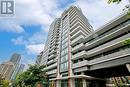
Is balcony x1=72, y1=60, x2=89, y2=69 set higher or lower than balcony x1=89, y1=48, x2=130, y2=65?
lower

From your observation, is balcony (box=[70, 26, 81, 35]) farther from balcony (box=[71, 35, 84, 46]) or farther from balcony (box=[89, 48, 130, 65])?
balcony (box=[89, 48, 130, 65])

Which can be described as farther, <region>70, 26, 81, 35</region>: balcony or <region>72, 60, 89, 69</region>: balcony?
<region>70, 26, 81, 35</region>: balcony

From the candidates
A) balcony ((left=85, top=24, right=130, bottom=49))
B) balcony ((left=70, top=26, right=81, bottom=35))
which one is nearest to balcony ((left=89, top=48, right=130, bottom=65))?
balcony ((left=85, top=24, right=130, bottom=49))

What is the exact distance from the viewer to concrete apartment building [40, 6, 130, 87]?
30.1 metres

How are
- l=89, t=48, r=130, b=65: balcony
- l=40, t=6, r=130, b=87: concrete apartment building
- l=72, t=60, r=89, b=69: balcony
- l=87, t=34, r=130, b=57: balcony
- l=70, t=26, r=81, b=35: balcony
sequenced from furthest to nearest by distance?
1. l=70, t=26, r=81, b=35: balcony
2. l=72, t=60, r=89, b=69: balcony
3. l=40, t=6, r=130, b=87: concrete apartment building
4. l=87, t=34, r=130, b=57: balcony
5. l=89, t=48, r=130, b=65: balcony

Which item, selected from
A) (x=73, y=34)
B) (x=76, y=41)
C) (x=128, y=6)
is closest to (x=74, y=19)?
(x=73, y=34)

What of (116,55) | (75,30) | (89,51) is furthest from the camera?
(75,30)

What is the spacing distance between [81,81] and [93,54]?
7318mm

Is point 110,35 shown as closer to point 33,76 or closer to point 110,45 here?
point 110,45

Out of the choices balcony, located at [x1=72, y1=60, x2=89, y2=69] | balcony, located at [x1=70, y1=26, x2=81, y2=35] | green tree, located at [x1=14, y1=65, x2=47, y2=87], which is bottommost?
green tree, located at [x1=14, y1=65, x2=47, y2=87]

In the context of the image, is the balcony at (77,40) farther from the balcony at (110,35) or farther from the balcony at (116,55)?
the balcony at (116,55)

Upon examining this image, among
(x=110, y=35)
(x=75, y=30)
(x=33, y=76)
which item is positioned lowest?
(x=33, y=76)

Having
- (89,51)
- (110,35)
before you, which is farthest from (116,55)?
(89,51)

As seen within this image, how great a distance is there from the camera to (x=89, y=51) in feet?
127
